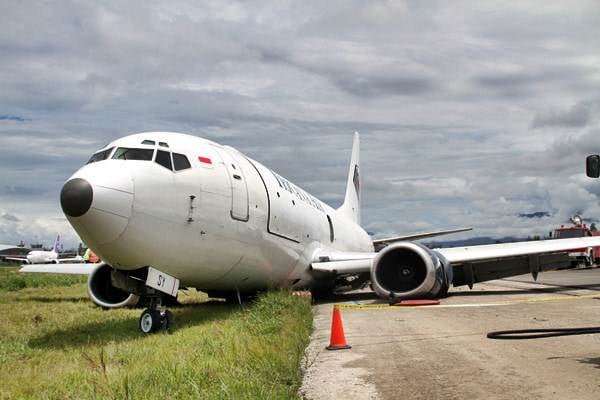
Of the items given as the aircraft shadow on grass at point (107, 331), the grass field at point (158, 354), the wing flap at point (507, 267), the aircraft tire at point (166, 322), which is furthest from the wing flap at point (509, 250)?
the aircraft tire at point (166, 322)

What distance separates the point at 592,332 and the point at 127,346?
606cm

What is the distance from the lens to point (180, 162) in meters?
10.4

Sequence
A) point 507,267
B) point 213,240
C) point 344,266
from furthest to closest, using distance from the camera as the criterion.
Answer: point 507,267 → point 344,266 → point 213,240

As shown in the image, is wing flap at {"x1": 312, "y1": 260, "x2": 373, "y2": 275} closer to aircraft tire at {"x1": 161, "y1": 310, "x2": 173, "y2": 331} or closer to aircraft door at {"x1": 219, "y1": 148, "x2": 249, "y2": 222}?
aircraft door at {"x1": 219, "y1": 148, "x2": 249, "y2": 222}

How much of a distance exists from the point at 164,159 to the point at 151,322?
2723mm

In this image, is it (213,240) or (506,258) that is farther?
(506,258)

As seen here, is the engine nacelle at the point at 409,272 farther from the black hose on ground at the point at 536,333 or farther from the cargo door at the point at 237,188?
the black hose on ground at the point at 536,333

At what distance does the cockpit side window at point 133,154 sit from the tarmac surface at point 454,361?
159 inches

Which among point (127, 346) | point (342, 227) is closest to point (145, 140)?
point (127, 346)

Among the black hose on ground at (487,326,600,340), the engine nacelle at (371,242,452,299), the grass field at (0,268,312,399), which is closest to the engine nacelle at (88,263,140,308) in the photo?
the grass field at (0,268,312,399)

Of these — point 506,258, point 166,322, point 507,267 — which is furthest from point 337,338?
point 507,267

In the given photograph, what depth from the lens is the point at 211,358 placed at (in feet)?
20.7

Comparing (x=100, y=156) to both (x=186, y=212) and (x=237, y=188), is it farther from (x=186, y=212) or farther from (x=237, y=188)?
(x=237, y=188)

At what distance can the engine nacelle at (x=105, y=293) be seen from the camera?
1367 centimetres
